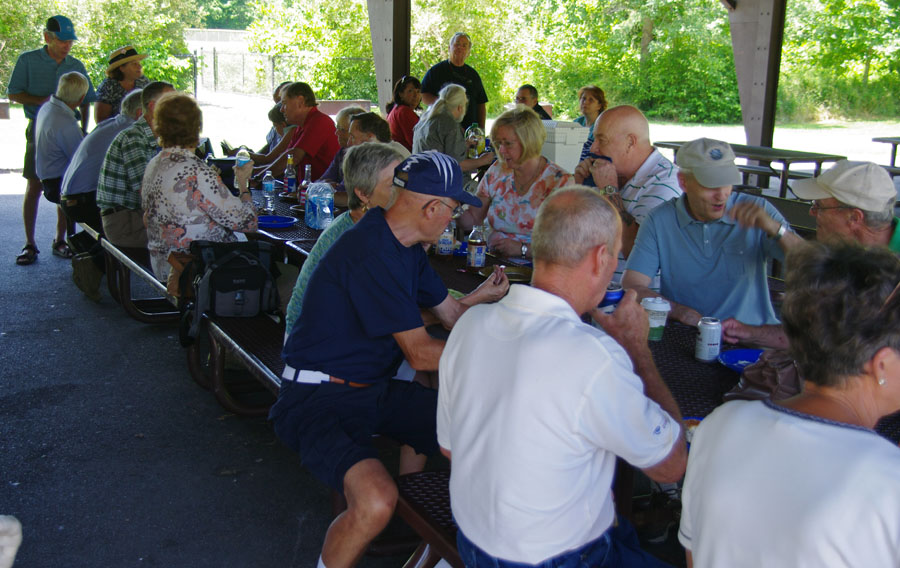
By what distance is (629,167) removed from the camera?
12.3 feet

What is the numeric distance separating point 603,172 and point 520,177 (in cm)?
53

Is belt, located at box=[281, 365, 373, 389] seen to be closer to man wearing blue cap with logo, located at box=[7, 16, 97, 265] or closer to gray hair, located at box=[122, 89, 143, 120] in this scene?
gray hair, located at box=[122, 89, 143, 120]

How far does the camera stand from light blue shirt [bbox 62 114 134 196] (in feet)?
18.4

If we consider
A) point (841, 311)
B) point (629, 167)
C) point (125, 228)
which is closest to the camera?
point (841, 311)

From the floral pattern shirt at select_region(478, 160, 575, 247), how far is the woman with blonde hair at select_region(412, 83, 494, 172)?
111 inches

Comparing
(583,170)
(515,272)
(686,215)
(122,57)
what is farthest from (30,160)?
(686,215)

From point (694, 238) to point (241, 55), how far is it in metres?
24.8

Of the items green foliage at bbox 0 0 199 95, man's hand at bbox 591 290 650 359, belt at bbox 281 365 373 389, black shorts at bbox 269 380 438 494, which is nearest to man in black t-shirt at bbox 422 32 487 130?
black shorts at bbox 269 380 438 494

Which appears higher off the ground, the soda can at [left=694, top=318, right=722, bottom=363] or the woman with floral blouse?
the woman with floral blouse

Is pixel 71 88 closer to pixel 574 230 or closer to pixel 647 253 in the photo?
pixel 647 253

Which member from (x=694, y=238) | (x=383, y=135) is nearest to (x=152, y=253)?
(x=383, y=135)

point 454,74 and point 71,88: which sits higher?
point 454,74

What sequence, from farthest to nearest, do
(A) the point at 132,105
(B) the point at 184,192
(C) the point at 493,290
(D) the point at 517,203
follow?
(A) the point at 132,105 → (D) the point at 517,203 → (B) the point at 184,192 → (C) the point at 493,290

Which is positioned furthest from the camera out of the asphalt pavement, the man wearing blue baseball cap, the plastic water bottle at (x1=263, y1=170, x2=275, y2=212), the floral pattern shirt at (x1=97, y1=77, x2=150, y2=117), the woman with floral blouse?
the floral pattern shirt at (x1=97, y1=77, x2=150, y2=117)
